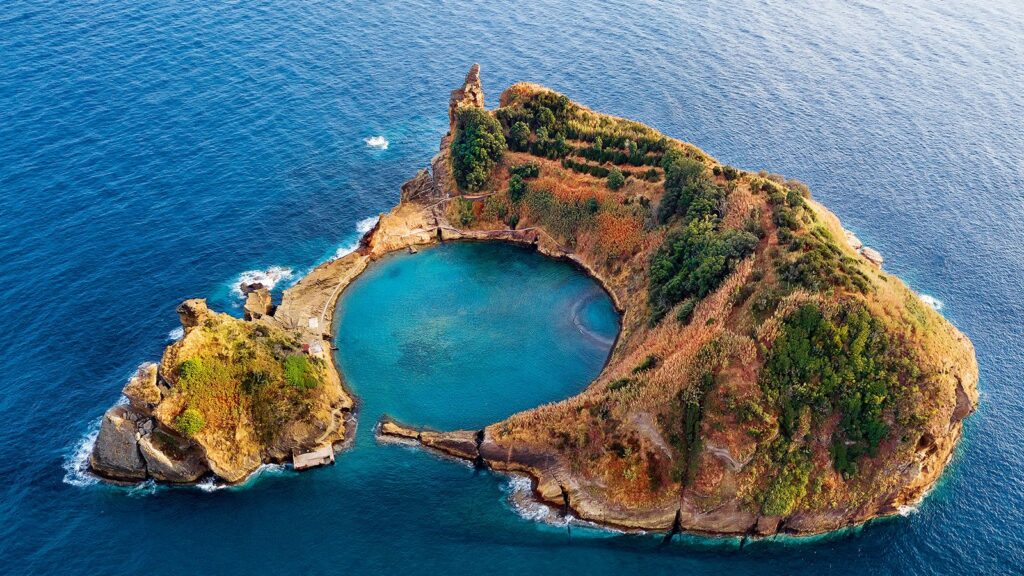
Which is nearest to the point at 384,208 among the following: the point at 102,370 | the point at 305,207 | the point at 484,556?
the point at 305,207

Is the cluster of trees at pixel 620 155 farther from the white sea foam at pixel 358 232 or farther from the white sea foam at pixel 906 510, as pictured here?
the white sea foam at pixel 906 510

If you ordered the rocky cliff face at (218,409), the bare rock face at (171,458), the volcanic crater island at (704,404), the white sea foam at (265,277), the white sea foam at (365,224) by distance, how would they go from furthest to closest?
the white sea foam at (365,224) → the white sea foam at (265,277) → the rocky cliff face at (218,409) → the bare rock face at (171,458) → the volcanic crater island at (704,404)

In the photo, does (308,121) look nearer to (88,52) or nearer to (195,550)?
(88,52)

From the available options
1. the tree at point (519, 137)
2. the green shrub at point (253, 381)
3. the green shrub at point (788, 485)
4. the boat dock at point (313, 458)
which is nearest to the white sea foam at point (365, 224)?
the tree at point (519, 137)

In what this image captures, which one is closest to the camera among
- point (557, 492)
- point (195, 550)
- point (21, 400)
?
point (195, 550)

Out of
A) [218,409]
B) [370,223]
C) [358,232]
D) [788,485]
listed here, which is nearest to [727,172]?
[788,485]

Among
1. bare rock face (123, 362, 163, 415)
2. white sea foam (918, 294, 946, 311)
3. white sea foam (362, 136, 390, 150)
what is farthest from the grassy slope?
white sea foam (362, 136, 390, 150)

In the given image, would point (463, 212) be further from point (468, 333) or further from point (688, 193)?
point (688, 193)

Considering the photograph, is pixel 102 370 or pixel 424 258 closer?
pixel 102 370
